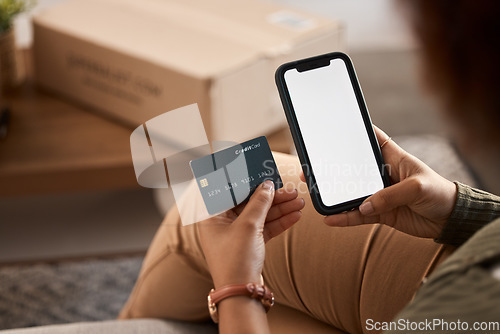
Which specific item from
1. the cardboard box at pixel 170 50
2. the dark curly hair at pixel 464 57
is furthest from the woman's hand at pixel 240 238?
the dark curly hair at pixel 464 57

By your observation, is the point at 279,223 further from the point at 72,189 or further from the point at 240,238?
the point at 72,189

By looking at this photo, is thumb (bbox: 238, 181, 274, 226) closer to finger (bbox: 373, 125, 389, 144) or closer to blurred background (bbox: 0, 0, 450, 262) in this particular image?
finger (bbox: 373, 125, 389, 144)

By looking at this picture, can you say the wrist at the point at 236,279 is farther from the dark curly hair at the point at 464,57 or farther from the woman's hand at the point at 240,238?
the dark curly hair at the point at 464,57

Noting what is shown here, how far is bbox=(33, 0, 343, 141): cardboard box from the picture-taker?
0.94 m

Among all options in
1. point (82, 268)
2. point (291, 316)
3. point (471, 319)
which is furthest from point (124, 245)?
point (471, 319)

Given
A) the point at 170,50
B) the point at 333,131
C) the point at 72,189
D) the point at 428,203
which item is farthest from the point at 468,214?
the point at 72,189

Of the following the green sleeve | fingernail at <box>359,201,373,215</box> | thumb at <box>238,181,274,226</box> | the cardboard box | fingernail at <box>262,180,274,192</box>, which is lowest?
the green sleeve

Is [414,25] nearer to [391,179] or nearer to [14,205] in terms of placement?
[14,205]

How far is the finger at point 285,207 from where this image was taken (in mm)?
513

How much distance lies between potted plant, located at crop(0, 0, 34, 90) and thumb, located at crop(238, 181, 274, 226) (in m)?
0.95

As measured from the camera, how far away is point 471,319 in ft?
1.11

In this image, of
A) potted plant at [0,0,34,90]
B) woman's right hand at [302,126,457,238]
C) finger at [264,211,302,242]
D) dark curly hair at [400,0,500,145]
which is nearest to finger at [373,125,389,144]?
woman's right hand at [302,126,457,238]

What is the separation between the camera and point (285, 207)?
0.51 meters

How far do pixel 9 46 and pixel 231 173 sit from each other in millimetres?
952
